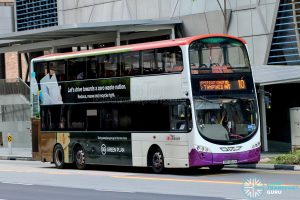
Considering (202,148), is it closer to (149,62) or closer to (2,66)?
(149,62)

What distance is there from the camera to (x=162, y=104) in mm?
24844

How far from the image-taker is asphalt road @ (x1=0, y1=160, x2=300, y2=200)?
1791cm

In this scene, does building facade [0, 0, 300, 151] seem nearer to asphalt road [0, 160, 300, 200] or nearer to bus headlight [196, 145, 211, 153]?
asphalt road [0, 160, 300, 200]

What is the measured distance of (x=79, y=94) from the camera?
1121 inches

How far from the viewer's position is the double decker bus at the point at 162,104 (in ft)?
77.9

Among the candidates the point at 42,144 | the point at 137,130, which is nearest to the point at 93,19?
the point at 42,144

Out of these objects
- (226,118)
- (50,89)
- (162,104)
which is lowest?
(226,118)

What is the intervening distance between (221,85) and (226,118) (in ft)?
3.24

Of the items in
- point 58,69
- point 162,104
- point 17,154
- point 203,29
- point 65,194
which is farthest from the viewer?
point 17,154

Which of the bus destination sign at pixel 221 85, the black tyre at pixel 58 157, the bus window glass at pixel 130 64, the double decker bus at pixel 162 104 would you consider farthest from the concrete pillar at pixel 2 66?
the bus destination sign at pixel 221 85

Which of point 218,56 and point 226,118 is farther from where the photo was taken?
point 218,56

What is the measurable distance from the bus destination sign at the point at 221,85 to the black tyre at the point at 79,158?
22.6ft

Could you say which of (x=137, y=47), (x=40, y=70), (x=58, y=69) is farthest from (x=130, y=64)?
(x=40, y=70)

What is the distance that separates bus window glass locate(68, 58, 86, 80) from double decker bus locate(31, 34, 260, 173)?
0.03 meters
